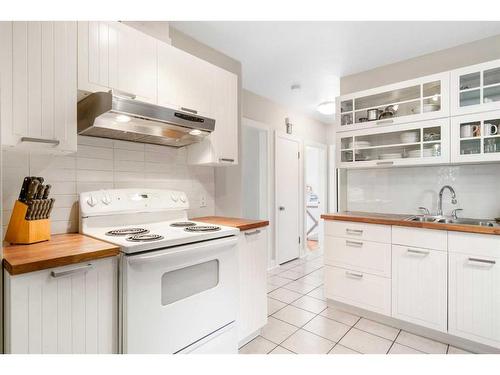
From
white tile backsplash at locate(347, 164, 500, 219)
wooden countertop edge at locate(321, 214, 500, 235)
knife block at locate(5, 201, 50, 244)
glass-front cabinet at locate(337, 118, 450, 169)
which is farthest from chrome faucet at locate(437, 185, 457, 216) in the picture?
knife block at locate(5, 201, 50, 244)

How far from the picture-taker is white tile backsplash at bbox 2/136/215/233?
1.51 metres

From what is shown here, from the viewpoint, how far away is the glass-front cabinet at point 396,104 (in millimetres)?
2392

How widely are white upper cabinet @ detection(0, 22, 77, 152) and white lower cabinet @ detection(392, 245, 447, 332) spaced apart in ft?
8.23

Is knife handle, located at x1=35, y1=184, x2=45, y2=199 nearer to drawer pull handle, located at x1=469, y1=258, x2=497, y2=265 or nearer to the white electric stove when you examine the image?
the white electric stove

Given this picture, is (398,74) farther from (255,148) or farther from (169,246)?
(169,246)

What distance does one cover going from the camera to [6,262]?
42.7 inches

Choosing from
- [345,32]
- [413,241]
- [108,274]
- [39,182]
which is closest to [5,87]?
[39,182]

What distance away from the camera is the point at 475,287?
1915 millimetres

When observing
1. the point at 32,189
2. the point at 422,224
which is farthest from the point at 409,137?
the point at 32,189

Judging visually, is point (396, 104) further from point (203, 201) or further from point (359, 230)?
point (203, 201)

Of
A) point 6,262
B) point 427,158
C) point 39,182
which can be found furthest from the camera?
point 427,158

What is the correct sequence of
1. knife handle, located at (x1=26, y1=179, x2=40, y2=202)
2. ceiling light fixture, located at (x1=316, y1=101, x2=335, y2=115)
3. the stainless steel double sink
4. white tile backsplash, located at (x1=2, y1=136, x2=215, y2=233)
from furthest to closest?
ceiling light fixture, located at (x1=316, y1=101, x2=335, y2=115), the stainless steel double sink, white tile backsplash, located at (x1=2, y1=136, x2=215, y2=233), knife handle, located at (x1=26, y1=179, x2=40, y2=202)

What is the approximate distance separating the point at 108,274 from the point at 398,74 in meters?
3.19

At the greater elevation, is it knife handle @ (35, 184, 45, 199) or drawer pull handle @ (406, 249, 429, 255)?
knife handle @ (35, 184, 45, 199)
